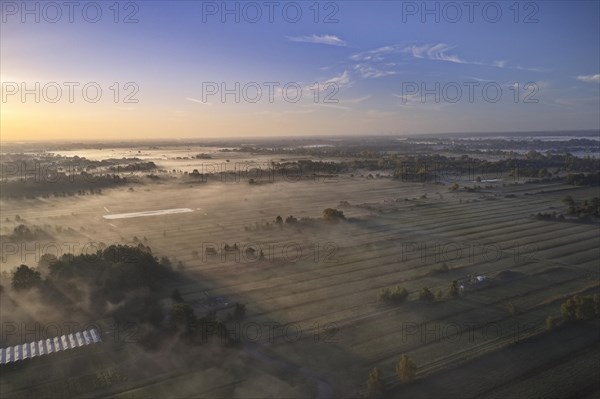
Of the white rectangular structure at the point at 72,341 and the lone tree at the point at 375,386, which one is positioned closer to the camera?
the lone tree at the point at 375,386

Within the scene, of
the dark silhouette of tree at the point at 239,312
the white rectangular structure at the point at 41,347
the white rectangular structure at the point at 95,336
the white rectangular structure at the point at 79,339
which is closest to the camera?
the white rectangular structure at the point at 41,347

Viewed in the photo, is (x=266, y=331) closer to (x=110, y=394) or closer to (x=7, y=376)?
(x=110, y=394)

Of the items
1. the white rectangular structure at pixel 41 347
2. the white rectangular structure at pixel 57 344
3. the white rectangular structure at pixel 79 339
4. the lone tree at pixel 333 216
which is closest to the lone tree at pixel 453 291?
the white rectangular structure at pixel 79 339

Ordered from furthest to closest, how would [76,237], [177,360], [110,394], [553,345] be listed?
[76,237] → [553,345] → [177,360] → [110,394]

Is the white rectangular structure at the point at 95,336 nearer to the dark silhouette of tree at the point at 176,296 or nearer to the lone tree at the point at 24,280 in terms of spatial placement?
the dark silhouette of tree at the point at 176,296

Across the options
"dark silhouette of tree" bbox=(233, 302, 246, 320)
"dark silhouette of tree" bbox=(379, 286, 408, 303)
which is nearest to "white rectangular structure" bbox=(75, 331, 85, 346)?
"dark silhouette of tree" bbox=(233, 302, 246, 320)

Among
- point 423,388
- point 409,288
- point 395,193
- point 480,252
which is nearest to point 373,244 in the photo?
point 480,252

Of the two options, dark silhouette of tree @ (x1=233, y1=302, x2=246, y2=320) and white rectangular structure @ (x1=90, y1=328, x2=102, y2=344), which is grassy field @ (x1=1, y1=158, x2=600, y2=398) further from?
white rectangular structure @ (x1=90, y1=328, x2=102, y2=344)
